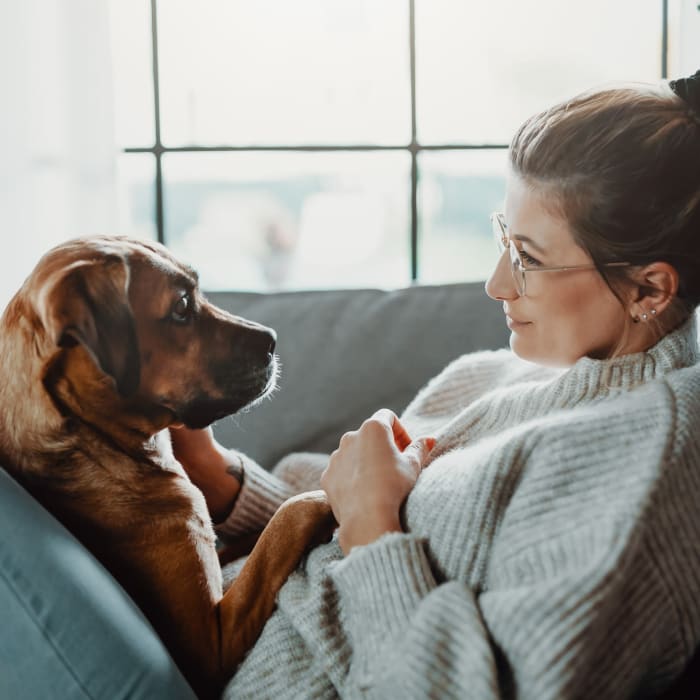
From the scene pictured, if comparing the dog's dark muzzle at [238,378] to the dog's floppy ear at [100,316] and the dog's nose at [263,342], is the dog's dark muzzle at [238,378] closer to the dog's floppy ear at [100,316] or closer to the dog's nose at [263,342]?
the dog's nose at [263,342]

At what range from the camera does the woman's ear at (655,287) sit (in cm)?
109

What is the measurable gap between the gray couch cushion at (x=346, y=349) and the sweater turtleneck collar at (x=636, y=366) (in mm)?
566

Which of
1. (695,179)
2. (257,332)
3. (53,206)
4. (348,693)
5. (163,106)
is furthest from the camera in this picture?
(163,106)

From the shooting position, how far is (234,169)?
260 cm

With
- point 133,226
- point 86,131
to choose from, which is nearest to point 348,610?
point 86,131

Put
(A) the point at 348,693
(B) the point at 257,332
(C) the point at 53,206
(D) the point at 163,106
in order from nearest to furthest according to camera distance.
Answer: (A) the point at 348,693
(B) the point at 257,332
(C) the point at 53,206
(D) the point at 163,106

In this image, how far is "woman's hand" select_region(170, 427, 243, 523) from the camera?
1.44 metres

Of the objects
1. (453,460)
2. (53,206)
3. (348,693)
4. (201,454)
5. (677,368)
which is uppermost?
(53,206)

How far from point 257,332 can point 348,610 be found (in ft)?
1.75

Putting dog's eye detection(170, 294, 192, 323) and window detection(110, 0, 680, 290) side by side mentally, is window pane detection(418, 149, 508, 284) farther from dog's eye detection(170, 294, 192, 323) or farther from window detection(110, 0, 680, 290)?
dog's eye detection(170, 294, 192, 323)

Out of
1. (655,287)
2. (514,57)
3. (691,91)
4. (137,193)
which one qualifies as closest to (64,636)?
(655,287)

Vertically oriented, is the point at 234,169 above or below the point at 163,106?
below

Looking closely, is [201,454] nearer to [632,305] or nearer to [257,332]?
[257,332]

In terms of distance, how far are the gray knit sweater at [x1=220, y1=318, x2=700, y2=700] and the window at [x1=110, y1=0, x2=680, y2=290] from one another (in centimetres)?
155
